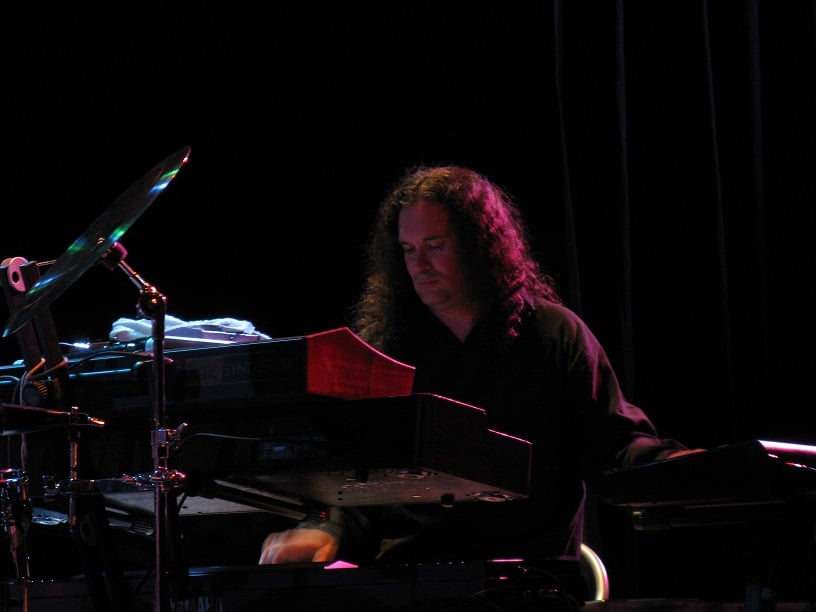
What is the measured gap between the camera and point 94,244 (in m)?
1.50

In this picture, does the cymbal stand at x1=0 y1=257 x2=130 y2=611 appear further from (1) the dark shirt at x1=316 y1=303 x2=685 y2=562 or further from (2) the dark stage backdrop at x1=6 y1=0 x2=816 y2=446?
(2) the dark stage backdrop at x1=6 y1=0 x2=816 y2=446

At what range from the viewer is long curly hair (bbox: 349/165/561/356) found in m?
2.32

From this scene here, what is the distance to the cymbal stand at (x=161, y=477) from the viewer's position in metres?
1.32

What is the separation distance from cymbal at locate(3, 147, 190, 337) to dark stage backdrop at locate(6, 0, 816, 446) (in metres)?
1.58

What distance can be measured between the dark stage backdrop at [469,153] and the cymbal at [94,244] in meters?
1.58

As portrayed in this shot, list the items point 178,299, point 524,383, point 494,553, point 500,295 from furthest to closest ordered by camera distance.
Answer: point 178,299 < point 500,295 < point 524,383 < point 494,553

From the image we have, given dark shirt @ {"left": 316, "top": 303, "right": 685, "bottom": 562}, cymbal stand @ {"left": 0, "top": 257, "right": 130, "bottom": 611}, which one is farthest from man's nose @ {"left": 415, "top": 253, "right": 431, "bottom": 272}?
cymbal stand @ {"left": 0, "top": 257, "right": 130, "bottom": 611}

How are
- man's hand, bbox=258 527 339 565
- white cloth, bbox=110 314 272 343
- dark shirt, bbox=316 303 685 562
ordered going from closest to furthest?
white cloth, bbox=110 314 272 343, man's hand, bbox=258 527 339 565, dark shirt, bbox=316 303 685 562

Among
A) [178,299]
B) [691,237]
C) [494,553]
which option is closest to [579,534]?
[494,553]

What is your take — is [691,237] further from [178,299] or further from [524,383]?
[178,299]

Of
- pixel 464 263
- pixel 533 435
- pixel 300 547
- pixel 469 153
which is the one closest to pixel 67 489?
pixel 300 547

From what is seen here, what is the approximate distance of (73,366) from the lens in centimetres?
160

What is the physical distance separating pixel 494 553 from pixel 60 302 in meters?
2.19

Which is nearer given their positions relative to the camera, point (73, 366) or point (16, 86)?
point (73, 366)
